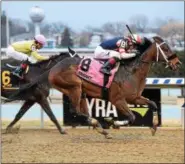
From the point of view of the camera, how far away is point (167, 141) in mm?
8500

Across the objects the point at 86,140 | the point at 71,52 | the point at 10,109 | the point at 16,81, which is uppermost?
the point at 71,52

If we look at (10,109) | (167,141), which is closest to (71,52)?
(167,141)

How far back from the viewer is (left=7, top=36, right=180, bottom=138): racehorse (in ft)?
28.1

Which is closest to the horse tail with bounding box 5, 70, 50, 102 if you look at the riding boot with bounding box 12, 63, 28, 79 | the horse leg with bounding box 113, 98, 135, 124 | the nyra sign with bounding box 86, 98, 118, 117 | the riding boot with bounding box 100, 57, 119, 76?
the riding boot with bounding box 12, 63, 28, 79

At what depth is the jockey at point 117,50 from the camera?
857 cm

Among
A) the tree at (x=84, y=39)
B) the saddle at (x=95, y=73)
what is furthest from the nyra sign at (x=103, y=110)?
the tree at (x=84, y=39)

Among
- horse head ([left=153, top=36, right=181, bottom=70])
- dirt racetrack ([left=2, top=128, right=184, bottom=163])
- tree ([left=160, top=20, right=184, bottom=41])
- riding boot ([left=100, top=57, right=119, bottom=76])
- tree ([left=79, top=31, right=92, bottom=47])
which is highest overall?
horse head ([left=153, top=36, right=181, bottom=70])

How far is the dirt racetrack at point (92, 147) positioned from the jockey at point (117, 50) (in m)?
Result: 1.23

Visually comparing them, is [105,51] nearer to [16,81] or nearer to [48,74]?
[48,74]

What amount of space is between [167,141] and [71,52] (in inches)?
93.0

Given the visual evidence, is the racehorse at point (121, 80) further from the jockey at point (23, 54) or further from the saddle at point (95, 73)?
the jockey at point (23, 54)

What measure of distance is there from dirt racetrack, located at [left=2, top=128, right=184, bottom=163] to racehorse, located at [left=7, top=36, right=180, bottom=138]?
1.35 ft

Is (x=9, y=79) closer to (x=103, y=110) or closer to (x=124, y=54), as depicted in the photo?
(x=103, y=110)

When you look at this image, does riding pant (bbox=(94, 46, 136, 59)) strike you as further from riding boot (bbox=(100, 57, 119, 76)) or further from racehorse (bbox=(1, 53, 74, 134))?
racehorse (bbox=(1, 53, 74, 134))
